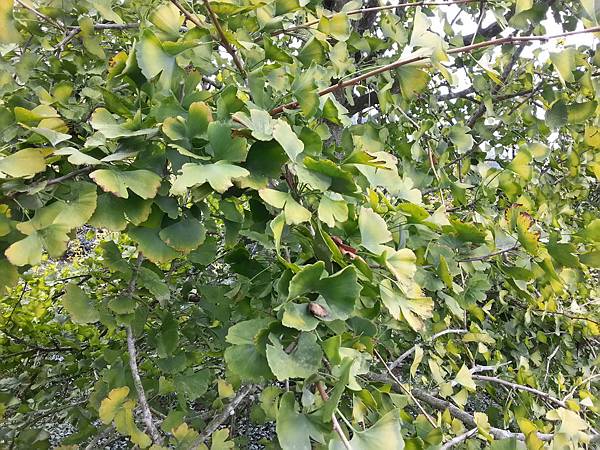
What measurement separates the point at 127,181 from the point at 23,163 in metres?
0.09

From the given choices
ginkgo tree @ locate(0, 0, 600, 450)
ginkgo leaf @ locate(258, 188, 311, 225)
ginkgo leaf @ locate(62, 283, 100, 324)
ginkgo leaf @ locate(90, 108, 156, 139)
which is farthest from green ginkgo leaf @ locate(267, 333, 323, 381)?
ginkgo leaf @ locate(62, 283, 100, 324)

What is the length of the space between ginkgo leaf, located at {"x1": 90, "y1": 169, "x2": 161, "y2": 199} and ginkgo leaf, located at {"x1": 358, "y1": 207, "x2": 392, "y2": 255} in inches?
7.9

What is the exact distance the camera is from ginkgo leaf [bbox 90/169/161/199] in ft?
1.34

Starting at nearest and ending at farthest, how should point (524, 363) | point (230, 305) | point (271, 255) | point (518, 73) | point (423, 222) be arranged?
point (423, 222) → point (271, 255) → point (230, 305) → point (524, 363) → point (518, 73)

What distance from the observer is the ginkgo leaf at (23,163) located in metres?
0.40

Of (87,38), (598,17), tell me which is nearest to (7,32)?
(87,38)

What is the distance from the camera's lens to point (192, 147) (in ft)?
1.48

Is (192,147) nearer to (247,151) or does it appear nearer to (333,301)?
(247,151)

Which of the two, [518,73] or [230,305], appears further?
[518,73]

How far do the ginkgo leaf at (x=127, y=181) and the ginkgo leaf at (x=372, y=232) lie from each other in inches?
7.9

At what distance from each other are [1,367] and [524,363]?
1.37 m

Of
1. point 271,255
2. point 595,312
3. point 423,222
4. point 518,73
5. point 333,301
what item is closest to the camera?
point 333,301

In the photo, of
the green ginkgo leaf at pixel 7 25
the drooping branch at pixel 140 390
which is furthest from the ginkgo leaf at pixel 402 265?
the green ginkgo leaf at pixel 7 25

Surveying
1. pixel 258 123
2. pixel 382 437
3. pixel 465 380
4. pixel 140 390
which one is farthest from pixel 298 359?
pixel 465 380
